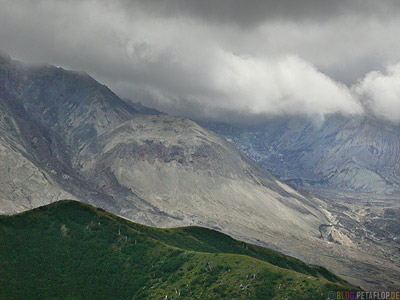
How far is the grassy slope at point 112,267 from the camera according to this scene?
9731cm

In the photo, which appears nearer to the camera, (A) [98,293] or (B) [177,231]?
(A) [98,293]

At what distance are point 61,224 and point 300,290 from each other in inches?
2854

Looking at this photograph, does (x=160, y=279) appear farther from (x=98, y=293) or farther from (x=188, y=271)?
(x=98, y=293)

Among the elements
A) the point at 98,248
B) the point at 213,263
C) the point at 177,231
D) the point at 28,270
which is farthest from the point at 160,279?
the point at 177,231

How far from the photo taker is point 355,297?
83.6m

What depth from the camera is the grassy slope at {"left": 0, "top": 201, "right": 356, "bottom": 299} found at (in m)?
97.3

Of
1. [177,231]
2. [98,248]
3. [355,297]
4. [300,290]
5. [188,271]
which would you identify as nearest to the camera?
[355,297]

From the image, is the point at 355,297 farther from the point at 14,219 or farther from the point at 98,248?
the point at 14,219

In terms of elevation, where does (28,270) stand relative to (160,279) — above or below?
below

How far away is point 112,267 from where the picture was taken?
368 ft

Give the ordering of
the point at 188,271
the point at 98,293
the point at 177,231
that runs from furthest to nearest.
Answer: the point at 177,231 → the point at 188,271 → the point at 98,293

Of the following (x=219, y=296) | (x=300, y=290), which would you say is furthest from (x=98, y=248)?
(x=300, y=290)

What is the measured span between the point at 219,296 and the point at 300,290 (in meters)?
18.1

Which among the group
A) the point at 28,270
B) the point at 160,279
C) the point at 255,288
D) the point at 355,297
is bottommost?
the point at 28,270
